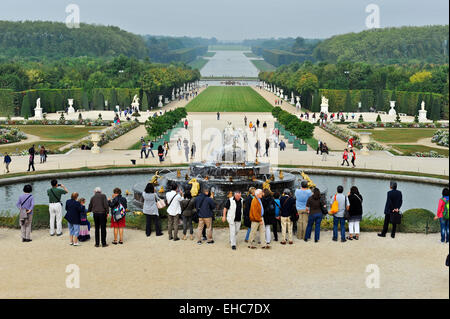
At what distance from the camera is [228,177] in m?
27.1

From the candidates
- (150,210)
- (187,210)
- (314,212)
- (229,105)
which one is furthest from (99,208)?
(229,105)

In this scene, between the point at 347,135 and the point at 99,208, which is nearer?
the point at 99,208

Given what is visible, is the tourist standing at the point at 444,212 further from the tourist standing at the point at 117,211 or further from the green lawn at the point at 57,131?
the green lawn at the point at 57,131

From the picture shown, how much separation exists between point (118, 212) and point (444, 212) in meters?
8.49

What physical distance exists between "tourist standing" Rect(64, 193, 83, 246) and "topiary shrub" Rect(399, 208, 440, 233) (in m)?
9.08

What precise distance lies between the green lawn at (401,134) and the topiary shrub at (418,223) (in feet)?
112

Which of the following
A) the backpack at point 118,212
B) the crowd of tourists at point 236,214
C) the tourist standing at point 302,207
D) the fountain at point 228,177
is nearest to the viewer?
the crowd of tourists at point 236,214

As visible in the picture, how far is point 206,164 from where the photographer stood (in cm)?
2828

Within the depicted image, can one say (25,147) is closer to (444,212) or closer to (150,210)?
(150,210)

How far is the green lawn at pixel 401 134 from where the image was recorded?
5444cm

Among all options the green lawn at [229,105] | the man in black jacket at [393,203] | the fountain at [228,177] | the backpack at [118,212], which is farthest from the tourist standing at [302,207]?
the green lawn at [229,105]

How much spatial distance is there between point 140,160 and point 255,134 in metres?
19.5
